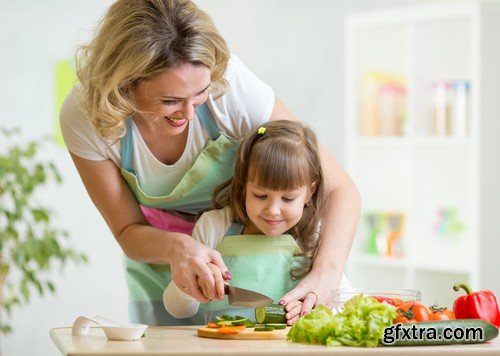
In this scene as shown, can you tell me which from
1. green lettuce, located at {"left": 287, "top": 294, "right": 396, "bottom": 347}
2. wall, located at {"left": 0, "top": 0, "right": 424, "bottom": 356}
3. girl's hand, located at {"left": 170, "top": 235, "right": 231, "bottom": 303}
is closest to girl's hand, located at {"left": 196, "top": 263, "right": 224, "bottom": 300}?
girl's hand, located at {"left": 170, "top": 235, "right": 231, "bottom": 303}

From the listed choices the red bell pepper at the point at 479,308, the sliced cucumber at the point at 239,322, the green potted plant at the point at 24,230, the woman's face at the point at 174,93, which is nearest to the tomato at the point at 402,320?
the red bell pepper at the point at 479,308

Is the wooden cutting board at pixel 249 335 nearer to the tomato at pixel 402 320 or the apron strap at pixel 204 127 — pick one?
the tomato at pixel 402 320

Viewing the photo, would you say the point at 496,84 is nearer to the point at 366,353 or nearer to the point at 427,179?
the point at 427,179

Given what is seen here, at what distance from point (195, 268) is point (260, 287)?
343 mm

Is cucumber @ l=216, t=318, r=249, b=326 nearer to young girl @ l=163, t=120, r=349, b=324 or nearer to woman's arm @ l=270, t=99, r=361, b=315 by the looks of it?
woman's arm @ l=270, t=99, r=361, b=315

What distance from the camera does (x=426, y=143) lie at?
500cm

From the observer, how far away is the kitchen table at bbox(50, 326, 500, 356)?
1.67 m

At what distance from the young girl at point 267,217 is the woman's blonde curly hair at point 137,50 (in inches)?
9.8

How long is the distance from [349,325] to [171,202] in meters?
0.87

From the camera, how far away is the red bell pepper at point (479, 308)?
1964 mm

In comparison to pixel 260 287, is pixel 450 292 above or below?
below

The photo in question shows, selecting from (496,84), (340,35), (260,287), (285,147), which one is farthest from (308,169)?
(340,35)

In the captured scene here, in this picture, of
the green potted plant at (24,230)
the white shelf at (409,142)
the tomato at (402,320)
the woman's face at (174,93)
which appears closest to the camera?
the tomato at (402,320)

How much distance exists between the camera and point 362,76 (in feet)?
17.6
